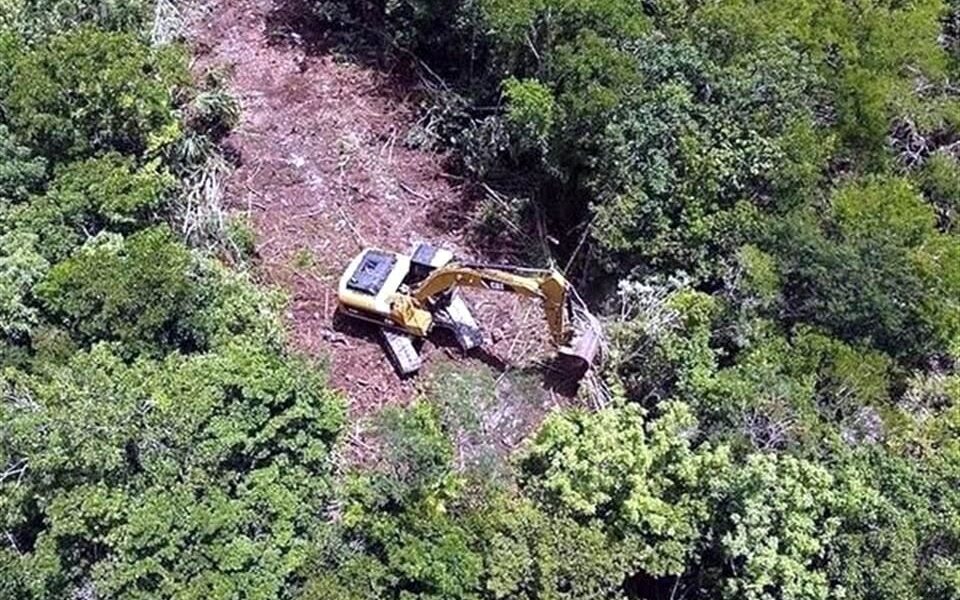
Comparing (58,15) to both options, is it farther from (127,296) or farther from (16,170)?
(127,296)

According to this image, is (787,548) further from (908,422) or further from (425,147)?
(425,147)

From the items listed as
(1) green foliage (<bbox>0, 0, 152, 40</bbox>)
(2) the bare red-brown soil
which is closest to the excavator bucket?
(2) the bare red-brown soil

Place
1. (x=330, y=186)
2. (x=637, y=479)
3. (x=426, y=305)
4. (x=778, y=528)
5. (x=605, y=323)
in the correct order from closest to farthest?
1. (x=778, y=528)
2. (x=637, y=479)
3. (x=426, y=305)
4. (x=605, y=323)
5. (x=330, y=186)

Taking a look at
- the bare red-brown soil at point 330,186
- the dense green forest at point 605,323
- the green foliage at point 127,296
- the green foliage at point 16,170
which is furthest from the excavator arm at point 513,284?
the green foliage at point 16,170

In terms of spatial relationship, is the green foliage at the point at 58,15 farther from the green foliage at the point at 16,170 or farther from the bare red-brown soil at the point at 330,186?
the green foliage at the point at 16,170

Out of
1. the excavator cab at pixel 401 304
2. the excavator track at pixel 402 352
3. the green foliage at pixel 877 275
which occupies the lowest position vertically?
the excavator track at pixel 402 352

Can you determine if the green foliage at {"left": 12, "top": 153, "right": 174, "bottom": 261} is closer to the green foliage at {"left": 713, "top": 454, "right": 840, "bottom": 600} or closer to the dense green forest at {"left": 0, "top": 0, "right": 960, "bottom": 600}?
the dense green forest at {"left": 0, "top": 0, "right": 960, "bottom": 600}

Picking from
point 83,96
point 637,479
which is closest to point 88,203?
point 83,96
